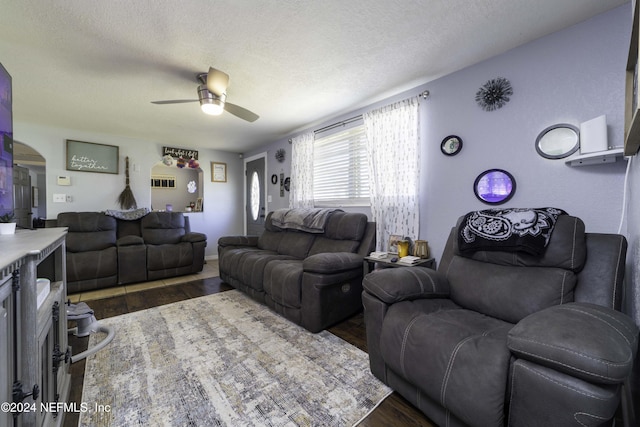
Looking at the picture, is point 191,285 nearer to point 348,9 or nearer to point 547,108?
point 348,9

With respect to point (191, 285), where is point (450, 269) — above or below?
above

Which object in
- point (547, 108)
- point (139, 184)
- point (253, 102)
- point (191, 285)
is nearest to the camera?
point (547, 108)

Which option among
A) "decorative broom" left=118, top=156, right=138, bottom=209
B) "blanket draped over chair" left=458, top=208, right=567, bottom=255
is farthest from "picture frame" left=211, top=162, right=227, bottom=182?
"blanket draped over chair" left=458, top=208, right=567, bottom=255

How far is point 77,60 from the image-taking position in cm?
200

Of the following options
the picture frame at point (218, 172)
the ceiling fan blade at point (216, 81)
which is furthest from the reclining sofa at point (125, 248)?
the ceiling fan blade at point (216, 81)

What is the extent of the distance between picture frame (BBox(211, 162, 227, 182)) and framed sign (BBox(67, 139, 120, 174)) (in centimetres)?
153

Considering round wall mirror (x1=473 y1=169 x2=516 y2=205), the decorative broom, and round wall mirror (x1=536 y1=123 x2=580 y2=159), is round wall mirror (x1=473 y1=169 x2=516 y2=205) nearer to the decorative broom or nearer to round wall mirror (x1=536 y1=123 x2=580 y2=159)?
round wall mirror (x1=536 y1=123 x2=580 y2=159)

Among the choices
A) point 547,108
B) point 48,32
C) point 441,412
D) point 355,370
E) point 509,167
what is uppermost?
point 48,32

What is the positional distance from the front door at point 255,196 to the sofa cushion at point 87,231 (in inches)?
88.6

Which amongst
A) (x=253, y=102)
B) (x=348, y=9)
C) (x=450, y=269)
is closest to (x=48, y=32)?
(x=253, y=102)

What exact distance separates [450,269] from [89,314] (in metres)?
2.85

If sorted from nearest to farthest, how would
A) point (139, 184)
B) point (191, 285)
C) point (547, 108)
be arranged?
point (547, 108)
point (191, 285)
point (139, 184)

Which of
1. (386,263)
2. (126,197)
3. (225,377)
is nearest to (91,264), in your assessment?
(126,197)

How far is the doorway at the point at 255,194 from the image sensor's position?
4891 mm
